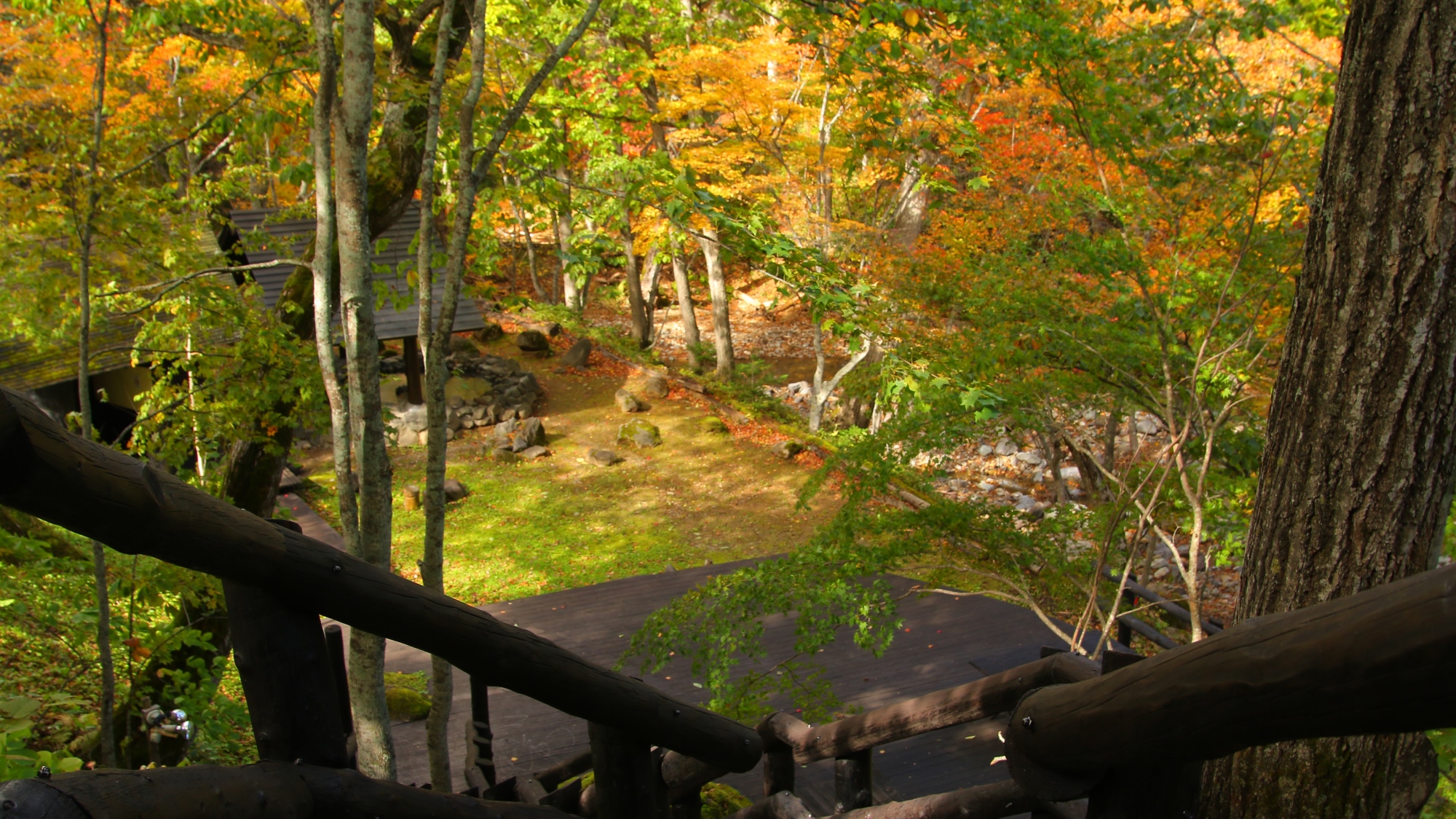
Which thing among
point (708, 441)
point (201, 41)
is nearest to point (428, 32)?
point (201, 41)

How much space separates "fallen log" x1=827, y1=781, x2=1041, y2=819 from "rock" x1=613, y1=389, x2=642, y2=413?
49.4ft

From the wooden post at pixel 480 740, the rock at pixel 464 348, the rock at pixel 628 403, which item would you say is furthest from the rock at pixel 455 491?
the wooden post at pixel 480 740

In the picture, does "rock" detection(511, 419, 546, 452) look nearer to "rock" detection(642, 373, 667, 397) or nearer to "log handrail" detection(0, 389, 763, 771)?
"rock" detection(642, 373, 667, 397)

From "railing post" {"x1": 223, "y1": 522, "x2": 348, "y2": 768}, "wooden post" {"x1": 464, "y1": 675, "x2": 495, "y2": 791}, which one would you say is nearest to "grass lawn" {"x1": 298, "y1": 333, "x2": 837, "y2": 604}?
"wooden post" {"x1": 464, "y1": 675, "x2": 495, "y2": 791}

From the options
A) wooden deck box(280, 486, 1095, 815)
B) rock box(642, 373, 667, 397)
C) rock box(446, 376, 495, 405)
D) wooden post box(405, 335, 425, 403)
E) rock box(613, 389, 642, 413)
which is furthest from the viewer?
rock box(642, 373, 667, 397)

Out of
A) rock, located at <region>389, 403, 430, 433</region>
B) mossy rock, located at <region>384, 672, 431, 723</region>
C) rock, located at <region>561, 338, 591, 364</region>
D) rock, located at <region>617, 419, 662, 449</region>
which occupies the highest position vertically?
rock, located at <region>561, 338, 591, 364</region>

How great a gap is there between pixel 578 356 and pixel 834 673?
44.4 feet

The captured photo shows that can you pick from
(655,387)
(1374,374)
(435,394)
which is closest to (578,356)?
(655,387)

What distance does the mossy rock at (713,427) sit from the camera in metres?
16.0

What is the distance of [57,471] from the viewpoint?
1.19 metres

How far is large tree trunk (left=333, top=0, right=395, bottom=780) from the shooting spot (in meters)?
3.54

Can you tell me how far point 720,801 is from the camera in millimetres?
4512

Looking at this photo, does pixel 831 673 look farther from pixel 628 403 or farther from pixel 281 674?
pixel 628 403

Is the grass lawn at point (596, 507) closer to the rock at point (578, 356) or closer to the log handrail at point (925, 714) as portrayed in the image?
the rock at point (578, 356)
